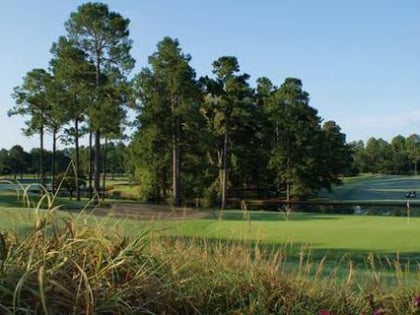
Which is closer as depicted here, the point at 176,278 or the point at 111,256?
the point at 111,256

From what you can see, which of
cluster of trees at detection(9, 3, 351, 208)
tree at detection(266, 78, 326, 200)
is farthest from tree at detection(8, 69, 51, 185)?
tree at detection(266, 78, 326, 200)

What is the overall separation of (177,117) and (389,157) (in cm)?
9007

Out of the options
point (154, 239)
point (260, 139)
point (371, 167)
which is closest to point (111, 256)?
point (154, 239)

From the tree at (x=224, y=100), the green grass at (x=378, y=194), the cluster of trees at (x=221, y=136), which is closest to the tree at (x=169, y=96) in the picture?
the cluster of trees at (x=221, y=136)

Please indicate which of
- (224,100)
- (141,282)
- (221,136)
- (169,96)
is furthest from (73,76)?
(141,282)

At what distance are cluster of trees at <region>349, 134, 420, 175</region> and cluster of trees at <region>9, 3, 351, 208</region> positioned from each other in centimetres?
6404

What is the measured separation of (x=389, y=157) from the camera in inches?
4744

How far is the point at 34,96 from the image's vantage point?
4125 centimetres

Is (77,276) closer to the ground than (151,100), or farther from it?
closer to the ground

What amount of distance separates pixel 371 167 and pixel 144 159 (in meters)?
85.7

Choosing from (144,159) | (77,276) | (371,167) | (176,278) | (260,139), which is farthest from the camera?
(371,167)

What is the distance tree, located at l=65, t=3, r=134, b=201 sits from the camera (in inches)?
1289

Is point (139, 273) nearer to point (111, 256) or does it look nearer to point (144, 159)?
point (111, 256)

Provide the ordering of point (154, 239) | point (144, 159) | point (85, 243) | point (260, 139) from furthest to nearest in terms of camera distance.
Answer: point (260, 139), point (144, 159), point (154, 239), point (85, 243)
